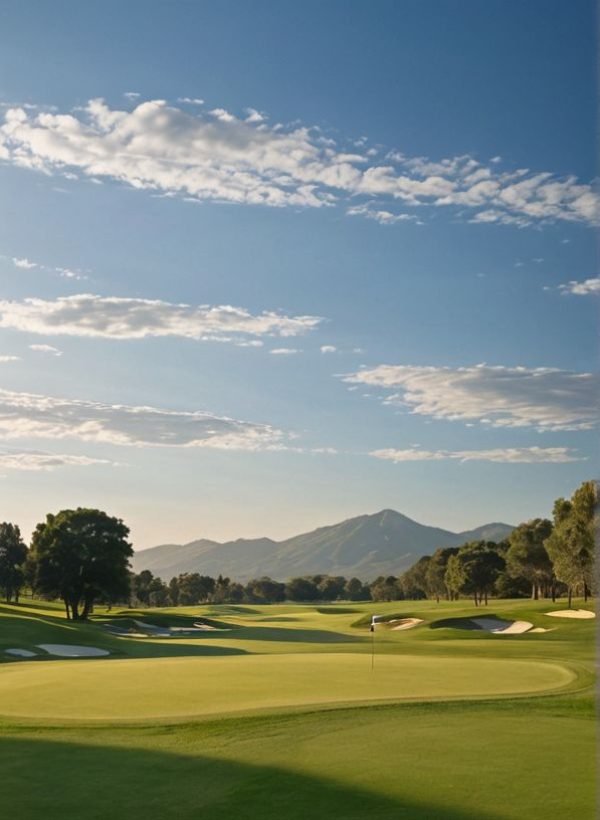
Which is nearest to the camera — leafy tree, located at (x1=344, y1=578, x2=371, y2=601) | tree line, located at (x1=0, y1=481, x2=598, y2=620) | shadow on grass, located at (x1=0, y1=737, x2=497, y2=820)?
shadow on grass, located at (x1=0, y1=737, x2=497, y2=820)

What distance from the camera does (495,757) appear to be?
464 inches

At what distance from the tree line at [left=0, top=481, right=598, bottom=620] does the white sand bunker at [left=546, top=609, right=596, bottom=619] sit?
7.06 metres

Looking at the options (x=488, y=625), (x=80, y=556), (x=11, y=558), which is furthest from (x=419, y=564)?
(x=488, y=625)

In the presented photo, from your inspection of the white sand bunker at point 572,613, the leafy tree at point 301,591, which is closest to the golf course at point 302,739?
the white sand bunker at point 572,613

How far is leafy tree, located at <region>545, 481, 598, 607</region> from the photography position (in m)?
63.4

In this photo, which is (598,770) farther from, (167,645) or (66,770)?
(167,645)

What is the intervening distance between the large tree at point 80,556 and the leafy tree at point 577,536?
33196 millimetres

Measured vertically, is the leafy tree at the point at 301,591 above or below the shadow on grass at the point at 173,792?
below

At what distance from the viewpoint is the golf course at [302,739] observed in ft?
32.6

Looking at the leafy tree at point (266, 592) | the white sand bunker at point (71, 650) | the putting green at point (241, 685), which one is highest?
the putting green at point (241, 685)

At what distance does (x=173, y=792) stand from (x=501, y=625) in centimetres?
4722

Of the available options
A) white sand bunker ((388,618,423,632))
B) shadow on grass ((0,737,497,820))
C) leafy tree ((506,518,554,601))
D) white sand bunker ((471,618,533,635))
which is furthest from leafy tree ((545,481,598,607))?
shadow on grass ((0,737,497,820))

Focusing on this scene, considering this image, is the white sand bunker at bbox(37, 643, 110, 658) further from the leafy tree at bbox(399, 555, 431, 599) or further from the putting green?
the leafy tree at bbox(399, 555, 431, 599)

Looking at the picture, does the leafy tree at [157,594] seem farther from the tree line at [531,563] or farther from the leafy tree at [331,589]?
the tree line at [531,563]
